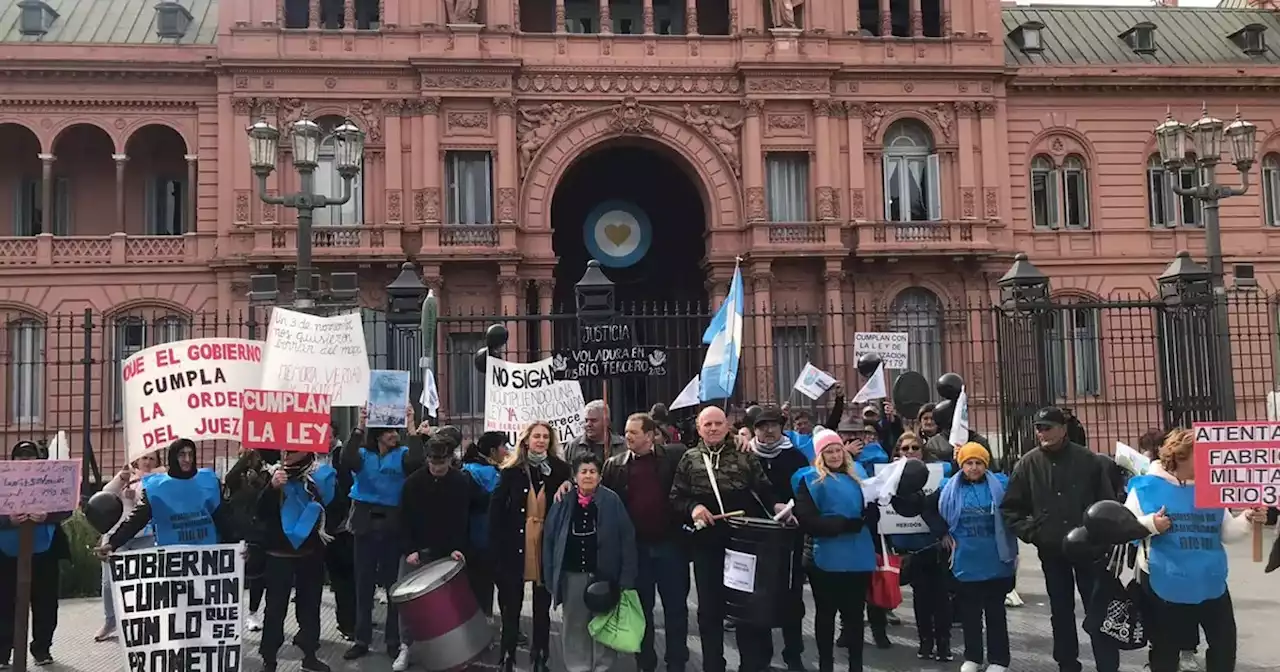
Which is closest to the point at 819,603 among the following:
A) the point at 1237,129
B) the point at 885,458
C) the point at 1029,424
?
the point at 885,458

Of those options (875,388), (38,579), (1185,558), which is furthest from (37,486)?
(875,388)

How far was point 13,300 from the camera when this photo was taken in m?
25.8

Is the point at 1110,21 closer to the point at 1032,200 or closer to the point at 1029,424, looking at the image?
the point at 1032,200

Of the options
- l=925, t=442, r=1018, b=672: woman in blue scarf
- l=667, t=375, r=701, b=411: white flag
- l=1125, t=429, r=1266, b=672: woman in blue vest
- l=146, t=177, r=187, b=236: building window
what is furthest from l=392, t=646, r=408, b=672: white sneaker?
l=146, t=177, r=187, b=236: building window

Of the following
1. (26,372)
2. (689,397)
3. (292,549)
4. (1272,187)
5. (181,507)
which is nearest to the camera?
(181,507)

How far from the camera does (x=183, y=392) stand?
26.3 ft

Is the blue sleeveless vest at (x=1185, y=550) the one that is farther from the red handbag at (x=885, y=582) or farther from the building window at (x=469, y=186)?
the building window at (x=469, y=186)

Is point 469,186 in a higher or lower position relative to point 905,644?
higher

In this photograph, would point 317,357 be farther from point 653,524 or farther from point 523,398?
point 653,524

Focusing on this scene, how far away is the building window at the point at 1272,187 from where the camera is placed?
99.2 ft


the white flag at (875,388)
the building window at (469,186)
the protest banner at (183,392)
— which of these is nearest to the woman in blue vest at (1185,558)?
the protest banner at (183,392)

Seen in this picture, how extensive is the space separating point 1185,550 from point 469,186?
2196 centimetres

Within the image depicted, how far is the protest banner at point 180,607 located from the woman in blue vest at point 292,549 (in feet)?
2.08

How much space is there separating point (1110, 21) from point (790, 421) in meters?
23.2
